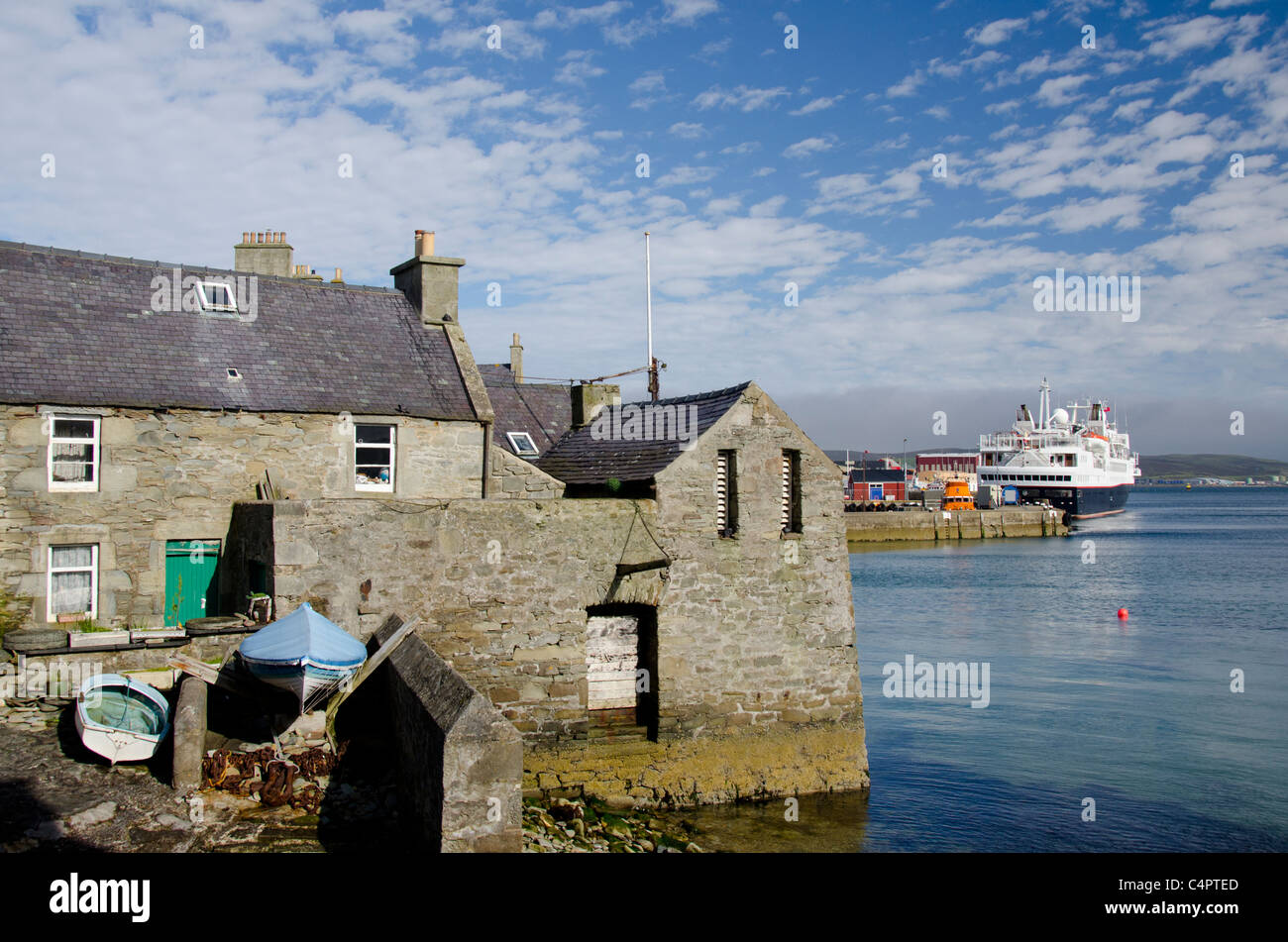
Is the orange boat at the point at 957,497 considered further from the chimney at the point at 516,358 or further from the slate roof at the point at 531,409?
the slate roof at the point at 531,409

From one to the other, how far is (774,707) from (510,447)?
12.0 m

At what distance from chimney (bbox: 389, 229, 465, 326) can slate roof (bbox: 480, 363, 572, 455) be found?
354 centimetres

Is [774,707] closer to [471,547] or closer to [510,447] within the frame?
[471,547]

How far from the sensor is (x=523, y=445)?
25391 millimetres

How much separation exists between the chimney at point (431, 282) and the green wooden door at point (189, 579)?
771cm

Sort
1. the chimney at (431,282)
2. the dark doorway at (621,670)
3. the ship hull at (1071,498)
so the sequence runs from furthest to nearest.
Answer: the ship hull at (1071,498) → the chimney at (431,282) → the dark doorway at (621,670)

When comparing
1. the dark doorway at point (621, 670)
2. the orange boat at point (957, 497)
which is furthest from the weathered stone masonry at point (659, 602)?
the orange boat at point (957, 497)

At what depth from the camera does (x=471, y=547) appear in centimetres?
1383

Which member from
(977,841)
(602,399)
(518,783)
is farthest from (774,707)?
(602,399)

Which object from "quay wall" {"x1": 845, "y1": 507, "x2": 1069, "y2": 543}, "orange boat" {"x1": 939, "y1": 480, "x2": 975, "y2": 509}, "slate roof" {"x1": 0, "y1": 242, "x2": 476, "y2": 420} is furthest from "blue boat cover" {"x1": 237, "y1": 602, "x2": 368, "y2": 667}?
"orange boat" {"x1": 939, "y1": 480, "x2": 975, "y2": 509}

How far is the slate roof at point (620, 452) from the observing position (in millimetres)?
15594
